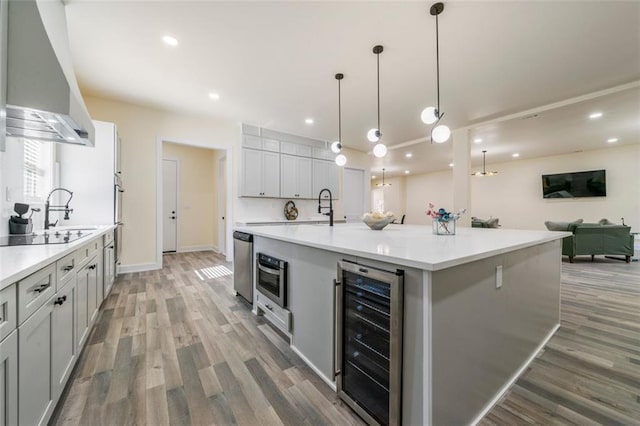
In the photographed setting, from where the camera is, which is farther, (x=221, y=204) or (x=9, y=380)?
(x=221, y=204)

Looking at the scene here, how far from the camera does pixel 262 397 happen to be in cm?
149

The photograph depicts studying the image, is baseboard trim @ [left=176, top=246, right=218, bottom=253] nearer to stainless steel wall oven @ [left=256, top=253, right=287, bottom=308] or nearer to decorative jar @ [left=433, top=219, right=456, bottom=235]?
stainless steel wall oven @ [left=256, top=253, right=287, bottom=308]

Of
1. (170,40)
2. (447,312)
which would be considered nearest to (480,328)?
(447,312)

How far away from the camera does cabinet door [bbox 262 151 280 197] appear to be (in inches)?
207

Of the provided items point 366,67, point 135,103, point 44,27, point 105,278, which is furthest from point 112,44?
point 366,67

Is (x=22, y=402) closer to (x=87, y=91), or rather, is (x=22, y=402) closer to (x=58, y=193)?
(x=58, y=193)

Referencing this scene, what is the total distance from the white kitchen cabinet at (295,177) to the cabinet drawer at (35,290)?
4.34 m

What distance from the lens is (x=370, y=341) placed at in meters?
1.32

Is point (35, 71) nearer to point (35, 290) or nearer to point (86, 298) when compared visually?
point (35, 290)

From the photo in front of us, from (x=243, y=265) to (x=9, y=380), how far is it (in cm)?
198

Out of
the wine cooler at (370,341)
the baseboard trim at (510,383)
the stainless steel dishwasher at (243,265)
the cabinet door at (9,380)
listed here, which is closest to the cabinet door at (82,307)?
the cabinet door at (9,380)

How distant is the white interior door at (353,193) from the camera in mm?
6885

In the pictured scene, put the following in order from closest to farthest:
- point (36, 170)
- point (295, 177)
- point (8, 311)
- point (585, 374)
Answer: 1. point (8, 311)
2. point (585, 374)
3. point (36, 170)
4. point (295, 177)

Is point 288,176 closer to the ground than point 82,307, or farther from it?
farther from it
